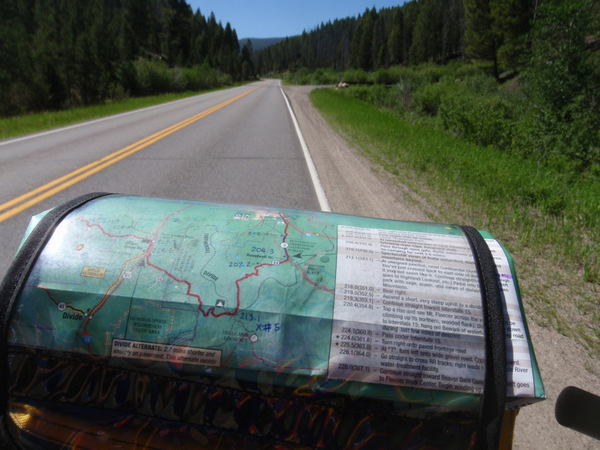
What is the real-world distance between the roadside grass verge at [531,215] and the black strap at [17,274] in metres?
3.42

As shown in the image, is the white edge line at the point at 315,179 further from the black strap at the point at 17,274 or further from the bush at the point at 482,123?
the bush at the point at 482,123

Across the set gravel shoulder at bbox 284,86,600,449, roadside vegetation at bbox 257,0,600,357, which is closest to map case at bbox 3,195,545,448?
gravel shoulder at bbox 284,86,600,449

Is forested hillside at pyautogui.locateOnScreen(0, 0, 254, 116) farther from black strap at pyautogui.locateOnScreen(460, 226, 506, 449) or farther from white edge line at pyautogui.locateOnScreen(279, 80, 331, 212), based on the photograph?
black strap at pyautogui.locateOnScreen(460, 226, 506, 449)

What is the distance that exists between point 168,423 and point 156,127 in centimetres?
1328

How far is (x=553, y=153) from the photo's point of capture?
10172 mm

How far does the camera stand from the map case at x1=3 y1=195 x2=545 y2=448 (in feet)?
4.70

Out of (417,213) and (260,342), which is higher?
(260,342)

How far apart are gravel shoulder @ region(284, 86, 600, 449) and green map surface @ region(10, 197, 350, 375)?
160 cm

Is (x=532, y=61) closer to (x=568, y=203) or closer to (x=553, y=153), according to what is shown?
(x=553, y=153)

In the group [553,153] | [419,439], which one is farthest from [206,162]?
[553,153]

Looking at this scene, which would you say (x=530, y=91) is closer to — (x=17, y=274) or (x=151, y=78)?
(x=17, y=274)

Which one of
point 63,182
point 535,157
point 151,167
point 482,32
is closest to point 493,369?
point 63,182

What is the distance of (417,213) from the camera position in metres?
5.33

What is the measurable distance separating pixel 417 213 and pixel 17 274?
15.5 ft
